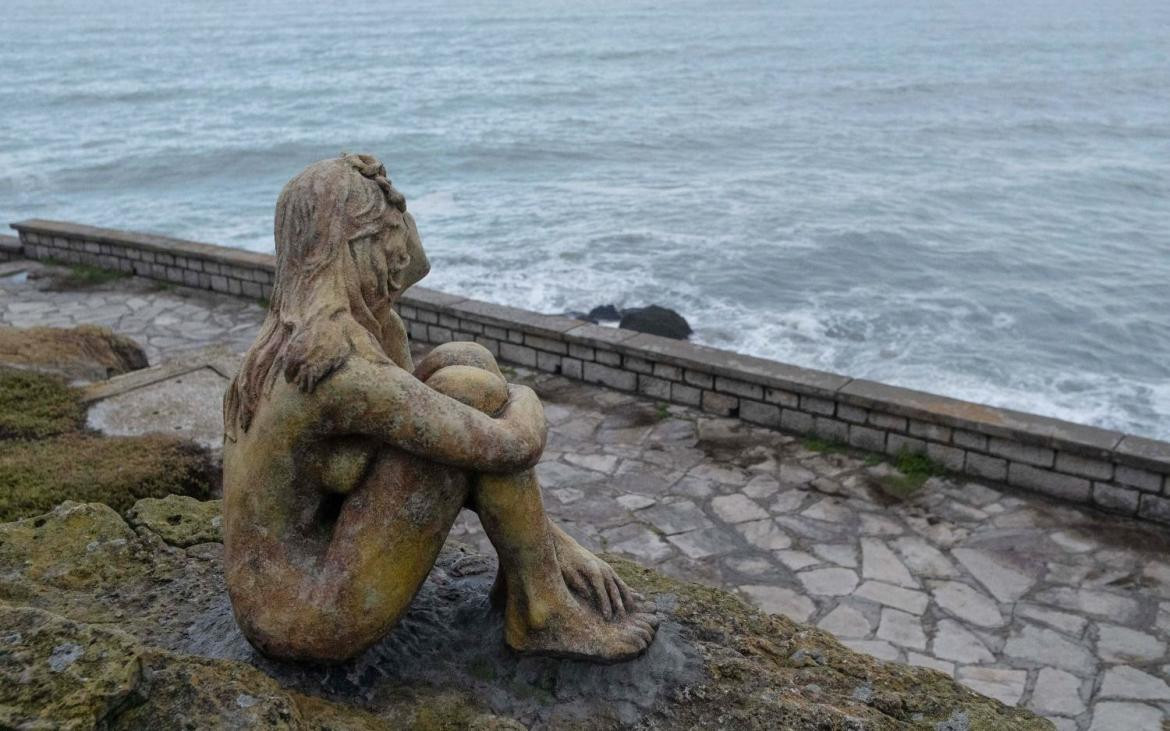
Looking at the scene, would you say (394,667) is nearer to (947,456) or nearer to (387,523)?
(387,523)

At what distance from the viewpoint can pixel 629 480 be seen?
7.57m

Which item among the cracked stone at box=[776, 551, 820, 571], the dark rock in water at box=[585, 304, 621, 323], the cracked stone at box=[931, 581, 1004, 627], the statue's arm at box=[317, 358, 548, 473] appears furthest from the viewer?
the dark rock in water at box=[585, 304, 621, 323]

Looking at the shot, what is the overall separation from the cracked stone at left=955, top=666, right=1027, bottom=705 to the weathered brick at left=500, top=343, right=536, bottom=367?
480cm

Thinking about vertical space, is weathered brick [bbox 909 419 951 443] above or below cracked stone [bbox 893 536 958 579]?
above

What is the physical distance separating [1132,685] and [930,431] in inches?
95.1

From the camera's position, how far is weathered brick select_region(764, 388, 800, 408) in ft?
26.6

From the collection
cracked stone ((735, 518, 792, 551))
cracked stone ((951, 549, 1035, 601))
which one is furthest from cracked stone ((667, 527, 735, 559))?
cracked stone ((951, 549, 1035, 601))

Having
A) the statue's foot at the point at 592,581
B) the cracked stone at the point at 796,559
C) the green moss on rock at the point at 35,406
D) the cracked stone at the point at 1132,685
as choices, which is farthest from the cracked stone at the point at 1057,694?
the green moss on rock at the point at 35,406

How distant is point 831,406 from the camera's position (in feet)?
26.0

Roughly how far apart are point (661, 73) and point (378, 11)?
142 ft

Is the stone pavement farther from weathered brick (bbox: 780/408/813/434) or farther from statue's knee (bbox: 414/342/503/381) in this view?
statue's knee (bbox: 414/342/503/381)

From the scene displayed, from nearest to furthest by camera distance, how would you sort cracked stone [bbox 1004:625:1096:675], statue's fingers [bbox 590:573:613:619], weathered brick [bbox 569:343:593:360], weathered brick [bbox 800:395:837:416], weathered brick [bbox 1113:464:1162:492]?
statue's fingers [bbox 590:573:613:619]
cracked stone [bbox 1004:625:1096:675]
weathered brick [bbox 1113:464:1162:492]
weathered brick [bbox 800:395:837:416]
weathered brick [bbox 569:343:593:360]

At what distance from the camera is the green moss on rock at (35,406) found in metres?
6.54

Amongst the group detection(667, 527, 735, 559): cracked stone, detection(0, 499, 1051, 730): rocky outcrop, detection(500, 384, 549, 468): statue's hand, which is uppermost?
detection(500, 384, 549, 468): statue's hand
